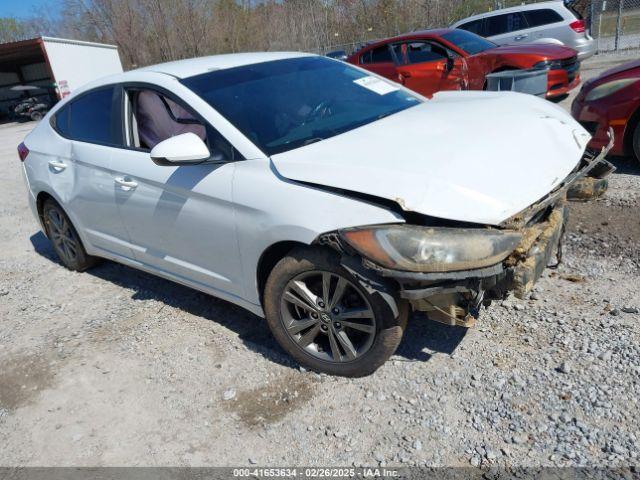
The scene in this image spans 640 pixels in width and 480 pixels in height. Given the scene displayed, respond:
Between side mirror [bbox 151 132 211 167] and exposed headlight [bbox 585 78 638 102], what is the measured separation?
14.2 feet

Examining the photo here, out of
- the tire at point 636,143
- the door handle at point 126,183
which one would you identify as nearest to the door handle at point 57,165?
the door handle at point 126,183

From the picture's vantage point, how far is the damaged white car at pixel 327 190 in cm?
242

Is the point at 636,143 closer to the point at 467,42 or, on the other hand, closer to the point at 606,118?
the point at 606,118

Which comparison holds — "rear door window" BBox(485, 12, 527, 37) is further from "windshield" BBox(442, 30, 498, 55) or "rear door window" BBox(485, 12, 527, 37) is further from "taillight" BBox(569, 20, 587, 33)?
"windshield" BBox(442, 30, 498, 55)

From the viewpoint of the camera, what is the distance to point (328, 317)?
9.21 ft

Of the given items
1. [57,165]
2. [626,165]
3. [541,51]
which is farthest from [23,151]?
[541,51]

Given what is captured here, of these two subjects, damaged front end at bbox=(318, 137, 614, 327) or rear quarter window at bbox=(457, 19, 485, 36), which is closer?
damaged front end at bbox=(318, 137, 614, 327)

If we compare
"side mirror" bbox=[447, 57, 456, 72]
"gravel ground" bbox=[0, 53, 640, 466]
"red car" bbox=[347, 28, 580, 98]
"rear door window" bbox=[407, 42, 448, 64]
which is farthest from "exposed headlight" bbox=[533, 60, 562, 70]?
"gravel ground" bbox=[0, 53, 640, 466]

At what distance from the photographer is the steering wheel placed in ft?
10.7

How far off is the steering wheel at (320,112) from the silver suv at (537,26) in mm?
10939

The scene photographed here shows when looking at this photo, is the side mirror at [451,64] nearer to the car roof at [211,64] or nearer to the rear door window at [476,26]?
the car roof at [211,64]

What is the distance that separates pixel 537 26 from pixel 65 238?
12.5m

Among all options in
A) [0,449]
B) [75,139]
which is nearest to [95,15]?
[75,139]

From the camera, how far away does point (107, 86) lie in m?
3.93
